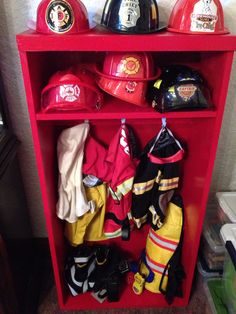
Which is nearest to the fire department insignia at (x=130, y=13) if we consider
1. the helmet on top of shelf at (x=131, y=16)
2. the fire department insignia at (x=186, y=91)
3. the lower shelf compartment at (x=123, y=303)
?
the helmet on top of shelf at (x=131, y=16)

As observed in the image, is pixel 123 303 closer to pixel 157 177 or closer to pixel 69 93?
pixel 157 177

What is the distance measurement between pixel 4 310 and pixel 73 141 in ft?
2.11

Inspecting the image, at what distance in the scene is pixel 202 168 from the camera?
3.30 feet

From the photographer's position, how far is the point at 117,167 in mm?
1031

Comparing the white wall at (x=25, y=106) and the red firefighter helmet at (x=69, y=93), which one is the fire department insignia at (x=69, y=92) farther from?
the white wall at (x=25, y=106)

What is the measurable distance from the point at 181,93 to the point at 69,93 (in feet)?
1.12

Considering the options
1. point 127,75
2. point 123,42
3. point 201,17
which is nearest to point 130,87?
point 127,75

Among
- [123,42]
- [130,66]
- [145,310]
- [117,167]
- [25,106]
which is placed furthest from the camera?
[145,310]

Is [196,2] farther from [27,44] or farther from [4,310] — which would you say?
[4,310]

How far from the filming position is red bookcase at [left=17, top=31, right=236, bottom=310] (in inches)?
28.9

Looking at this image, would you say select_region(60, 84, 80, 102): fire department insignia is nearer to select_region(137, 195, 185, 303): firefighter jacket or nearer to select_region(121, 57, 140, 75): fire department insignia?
select_region(121, 57, 140, 75): fire department insignia

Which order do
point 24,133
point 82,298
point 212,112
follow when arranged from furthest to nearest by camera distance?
point 82,298 → point 24,133 → point 212,112

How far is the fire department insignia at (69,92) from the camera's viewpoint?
2.72 ft

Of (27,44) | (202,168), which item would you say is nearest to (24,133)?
(27,44)
